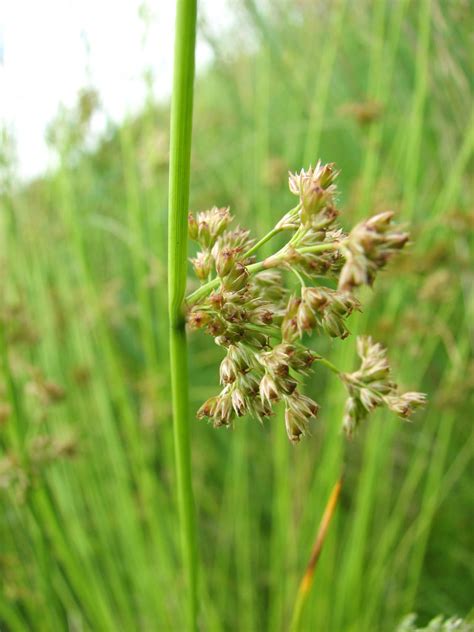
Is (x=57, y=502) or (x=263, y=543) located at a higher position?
(x=57, y=502)

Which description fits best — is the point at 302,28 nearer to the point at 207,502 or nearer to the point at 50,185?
the point at 50,185

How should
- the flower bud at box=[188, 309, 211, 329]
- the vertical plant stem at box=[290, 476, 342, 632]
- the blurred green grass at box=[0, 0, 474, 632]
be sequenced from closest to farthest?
1. the flower bud at box=[188, 309, 211, 329]
2. the vertical plant stem at box=[290, 476, 342, 632]
3. the blurred green grass at box=[0, 0, 474, 632]

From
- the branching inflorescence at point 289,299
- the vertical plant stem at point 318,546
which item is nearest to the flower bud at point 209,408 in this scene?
the branching inflorescence at point 289,299

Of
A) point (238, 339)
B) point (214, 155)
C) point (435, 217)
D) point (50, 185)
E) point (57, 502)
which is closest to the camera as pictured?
point (238, 339)

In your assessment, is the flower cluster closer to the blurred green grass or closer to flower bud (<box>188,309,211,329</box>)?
flower bud (<box>188,309,211,329</box>)

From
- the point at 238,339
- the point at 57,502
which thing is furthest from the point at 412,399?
the point at 57,502

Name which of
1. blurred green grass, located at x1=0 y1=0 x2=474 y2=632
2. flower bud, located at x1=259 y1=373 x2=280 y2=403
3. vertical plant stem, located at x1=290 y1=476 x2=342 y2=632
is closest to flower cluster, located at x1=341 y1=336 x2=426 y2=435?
flower bud, located at x1=259 y1=373 x2=280 y2=403

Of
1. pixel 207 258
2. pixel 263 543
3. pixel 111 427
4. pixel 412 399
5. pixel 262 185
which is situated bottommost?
pixel 263 543
